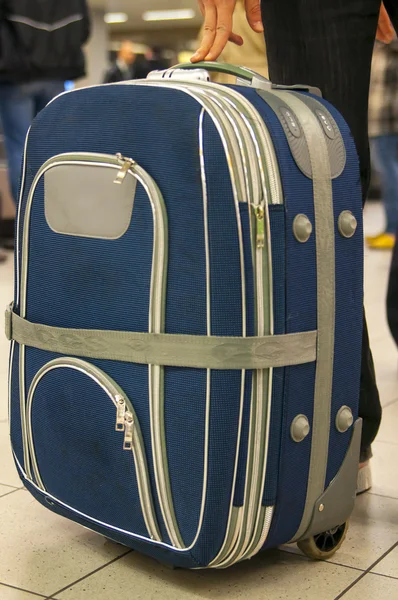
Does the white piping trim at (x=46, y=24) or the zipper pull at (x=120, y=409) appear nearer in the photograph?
the zipper pull at (x=120, y=409)

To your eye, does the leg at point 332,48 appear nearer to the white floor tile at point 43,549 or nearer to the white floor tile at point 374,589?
the white floor tile at point 374,589

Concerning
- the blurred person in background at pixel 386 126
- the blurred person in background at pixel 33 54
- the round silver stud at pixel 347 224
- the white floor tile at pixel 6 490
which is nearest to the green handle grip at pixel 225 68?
the round silver stud at pixel 347 224

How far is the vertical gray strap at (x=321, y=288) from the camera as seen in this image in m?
1.19

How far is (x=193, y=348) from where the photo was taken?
1.15 meters

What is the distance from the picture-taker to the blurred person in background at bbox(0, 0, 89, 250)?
3.87 meters

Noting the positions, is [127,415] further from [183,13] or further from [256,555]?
[183,13]

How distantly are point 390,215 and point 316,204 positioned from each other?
4.29 metres

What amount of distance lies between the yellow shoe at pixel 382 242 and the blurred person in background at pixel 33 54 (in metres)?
2.09

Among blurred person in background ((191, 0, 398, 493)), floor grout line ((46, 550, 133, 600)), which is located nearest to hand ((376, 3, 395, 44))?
blurred person in background ((191, 0, 398, 493))

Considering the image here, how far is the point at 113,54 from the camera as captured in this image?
20.1m

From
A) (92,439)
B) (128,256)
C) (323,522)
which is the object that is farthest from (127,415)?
(323,522)

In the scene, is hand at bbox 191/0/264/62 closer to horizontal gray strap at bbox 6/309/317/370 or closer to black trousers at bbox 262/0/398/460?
black trousers at bbox 262/0/398/460

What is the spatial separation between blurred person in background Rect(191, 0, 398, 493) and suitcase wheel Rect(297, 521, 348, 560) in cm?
19

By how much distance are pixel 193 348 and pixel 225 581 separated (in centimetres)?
36
